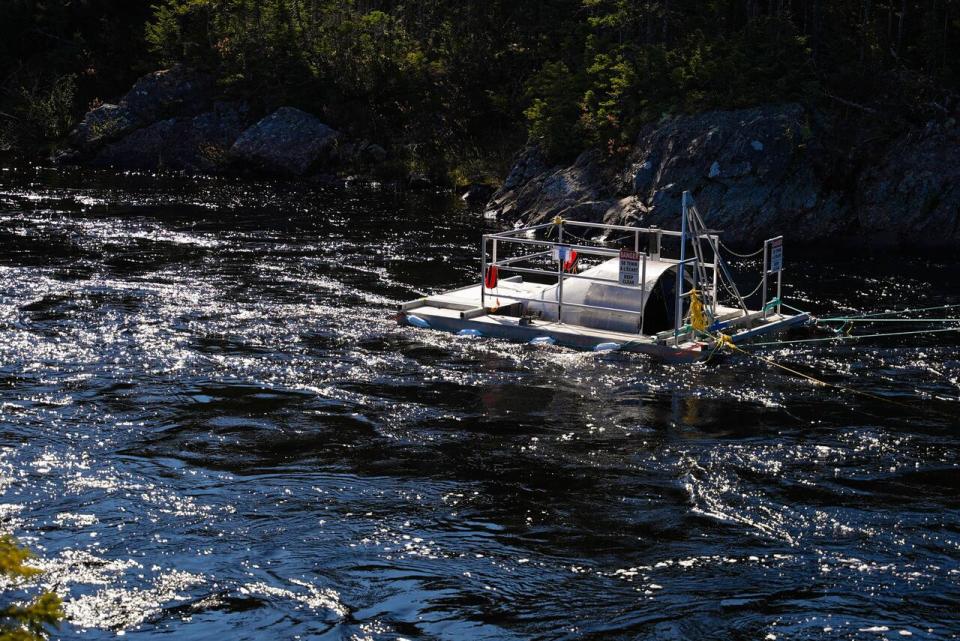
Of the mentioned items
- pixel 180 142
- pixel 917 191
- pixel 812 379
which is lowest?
pixel 812 379

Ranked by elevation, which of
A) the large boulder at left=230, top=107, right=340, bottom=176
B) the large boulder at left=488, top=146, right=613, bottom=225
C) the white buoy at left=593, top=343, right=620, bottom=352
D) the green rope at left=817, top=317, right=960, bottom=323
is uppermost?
the large boulder at left=230, top=107, right=340, bottom=176

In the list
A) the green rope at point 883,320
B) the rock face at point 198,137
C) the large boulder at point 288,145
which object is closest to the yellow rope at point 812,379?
the green rope at point 883,320

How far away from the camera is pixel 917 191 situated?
32.4 m

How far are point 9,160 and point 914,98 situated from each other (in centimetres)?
3536

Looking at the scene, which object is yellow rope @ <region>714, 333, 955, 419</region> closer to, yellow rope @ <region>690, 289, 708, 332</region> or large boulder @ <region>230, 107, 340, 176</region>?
yellow rope @ <region>690, 289, 708, 332</region>

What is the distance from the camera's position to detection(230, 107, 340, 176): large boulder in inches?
1847

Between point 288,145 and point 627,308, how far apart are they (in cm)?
2860

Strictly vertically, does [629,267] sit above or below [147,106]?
below

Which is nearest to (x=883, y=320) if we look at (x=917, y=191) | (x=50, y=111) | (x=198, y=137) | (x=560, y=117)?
(x=917, y=191)

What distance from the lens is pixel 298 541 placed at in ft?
42.9

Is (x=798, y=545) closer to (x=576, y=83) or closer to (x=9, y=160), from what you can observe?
(x=576, y=83)

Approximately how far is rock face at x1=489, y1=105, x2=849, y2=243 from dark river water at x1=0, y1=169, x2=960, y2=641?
22.6 ft

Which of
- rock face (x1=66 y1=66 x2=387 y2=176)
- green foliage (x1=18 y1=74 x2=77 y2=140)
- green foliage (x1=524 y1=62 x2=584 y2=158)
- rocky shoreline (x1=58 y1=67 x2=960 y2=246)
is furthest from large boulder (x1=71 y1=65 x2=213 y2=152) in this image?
rocky shoreline (x1=58 y1=67 x2=960 y2=246)

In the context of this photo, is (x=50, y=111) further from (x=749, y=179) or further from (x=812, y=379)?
(x=812, y=379)
